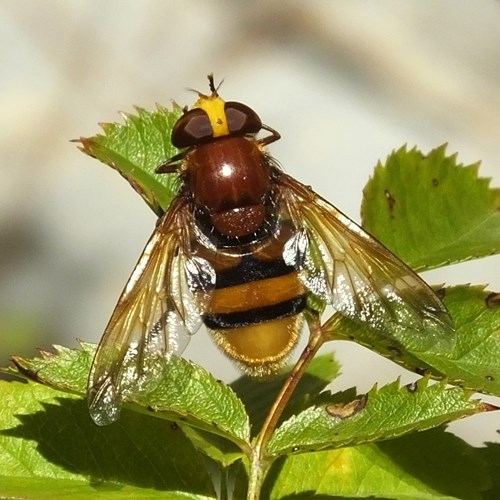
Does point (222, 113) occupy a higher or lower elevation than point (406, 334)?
higher

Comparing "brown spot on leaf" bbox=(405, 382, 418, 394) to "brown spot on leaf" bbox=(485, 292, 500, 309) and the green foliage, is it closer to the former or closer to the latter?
the green foliage

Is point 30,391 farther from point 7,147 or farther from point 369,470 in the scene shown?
point 7,147

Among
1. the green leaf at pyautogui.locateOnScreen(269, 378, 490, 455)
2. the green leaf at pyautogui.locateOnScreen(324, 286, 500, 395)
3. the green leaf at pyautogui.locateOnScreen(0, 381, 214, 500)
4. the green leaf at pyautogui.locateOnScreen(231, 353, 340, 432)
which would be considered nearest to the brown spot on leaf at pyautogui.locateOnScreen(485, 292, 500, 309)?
the green leaf at pyautogui.locateOnScreen(324, 286, 500, 395)

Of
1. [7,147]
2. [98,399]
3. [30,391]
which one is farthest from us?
[7,147]

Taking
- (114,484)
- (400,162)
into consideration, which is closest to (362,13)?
(400,162)

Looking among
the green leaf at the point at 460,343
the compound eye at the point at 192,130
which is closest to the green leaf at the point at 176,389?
Result: the green leaf at the point at 460,343

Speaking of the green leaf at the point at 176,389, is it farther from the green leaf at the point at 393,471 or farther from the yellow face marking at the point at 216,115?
the yellow face marking at the point at 216,115
